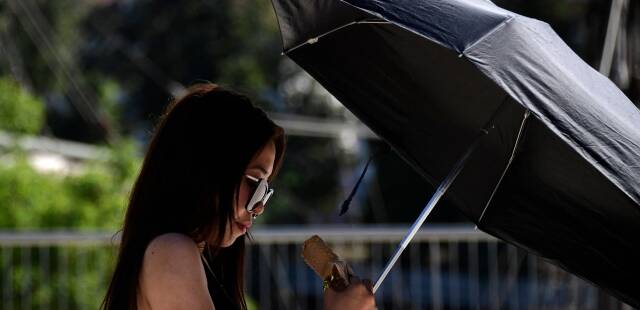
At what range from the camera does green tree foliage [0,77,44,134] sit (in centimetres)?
1105

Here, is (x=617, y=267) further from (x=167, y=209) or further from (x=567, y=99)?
(x=167, y=209)

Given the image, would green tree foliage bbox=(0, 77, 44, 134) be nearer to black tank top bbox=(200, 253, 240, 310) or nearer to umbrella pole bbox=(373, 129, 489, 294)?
umbrella pole bbox=(373, 129, 489, 294)

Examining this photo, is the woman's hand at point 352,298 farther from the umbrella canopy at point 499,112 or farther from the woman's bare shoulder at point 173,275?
the umbrella canopy at point 499,112

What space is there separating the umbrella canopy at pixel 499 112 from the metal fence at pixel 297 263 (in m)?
3.13

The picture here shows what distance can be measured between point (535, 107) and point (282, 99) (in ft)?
72.4

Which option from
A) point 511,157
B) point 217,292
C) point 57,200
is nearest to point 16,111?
point 57,200

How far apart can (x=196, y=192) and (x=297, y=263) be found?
4562 mm

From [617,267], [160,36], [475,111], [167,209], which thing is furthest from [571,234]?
[160,36]

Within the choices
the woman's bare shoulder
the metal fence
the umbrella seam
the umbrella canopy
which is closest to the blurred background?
the metal fence

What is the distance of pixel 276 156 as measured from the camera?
2492mm

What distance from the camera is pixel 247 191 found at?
2.35 meters

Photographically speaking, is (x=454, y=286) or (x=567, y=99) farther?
(x=454, y=286)

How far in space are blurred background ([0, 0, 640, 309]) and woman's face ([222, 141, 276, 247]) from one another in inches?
19.9

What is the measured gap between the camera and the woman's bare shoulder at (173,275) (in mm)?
2164
